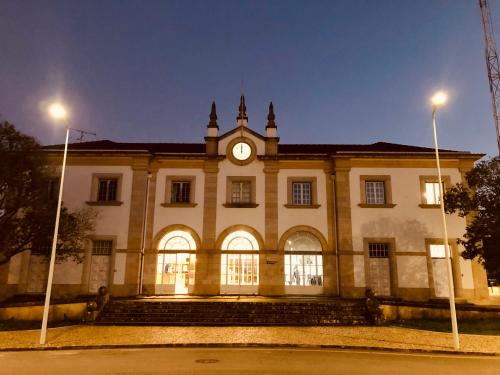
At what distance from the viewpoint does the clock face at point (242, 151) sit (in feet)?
87.3

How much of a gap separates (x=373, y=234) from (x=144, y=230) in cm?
1466

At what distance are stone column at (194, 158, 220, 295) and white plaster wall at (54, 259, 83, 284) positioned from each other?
7.37 metres

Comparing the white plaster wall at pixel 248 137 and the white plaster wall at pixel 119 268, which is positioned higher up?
the white plaster wall at pixel 248 137

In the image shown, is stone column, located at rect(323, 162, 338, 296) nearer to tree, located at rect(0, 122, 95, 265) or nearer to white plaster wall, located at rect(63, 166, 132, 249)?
white plaster wall, located at rect(63, 166, 132, 249)

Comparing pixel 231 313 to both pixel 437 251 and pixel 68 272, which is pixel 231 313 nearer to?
pixel 68 272

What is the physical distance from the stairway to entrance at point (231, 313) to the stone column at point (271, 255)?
143 inches

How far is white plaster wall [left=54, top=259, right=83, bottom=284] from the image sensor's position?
2452cm

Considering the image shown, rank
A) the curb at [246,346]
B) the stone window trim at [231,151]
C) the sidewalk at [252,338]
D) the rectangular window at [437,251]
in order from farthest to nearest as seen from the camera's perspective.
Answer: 1. the stone window trim at [231,151]
2. the rectangular window at [437,251]
3. the sidewalk at [252,338]
4. the curb at [246,346]

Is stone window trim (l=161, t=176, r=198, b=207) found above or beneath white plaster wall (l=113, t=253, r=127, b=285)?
above

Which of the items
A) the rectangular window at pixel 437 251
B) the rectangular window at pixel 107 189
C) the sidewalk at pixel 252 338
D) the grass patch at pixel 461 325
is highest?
the rectangular window at pixel 107 189

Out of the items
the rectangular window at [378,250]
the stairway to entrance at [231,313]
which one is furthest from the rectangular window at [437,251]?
the stairway to entrance at [231,313]

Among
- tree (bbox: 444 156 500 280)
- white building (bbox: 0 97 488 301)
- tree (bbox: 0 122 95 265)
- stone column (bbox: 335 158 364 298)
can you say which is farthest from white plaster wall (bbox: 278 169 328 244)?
tree (bbox: 0 122 95 265)

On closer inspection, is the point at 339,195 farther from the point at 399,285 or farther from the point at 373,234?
the point at 399,285

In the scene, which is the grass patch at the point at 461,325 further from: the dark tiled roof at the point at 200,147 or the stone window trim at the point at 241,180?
the dark tiled roof at the point at 200,147
